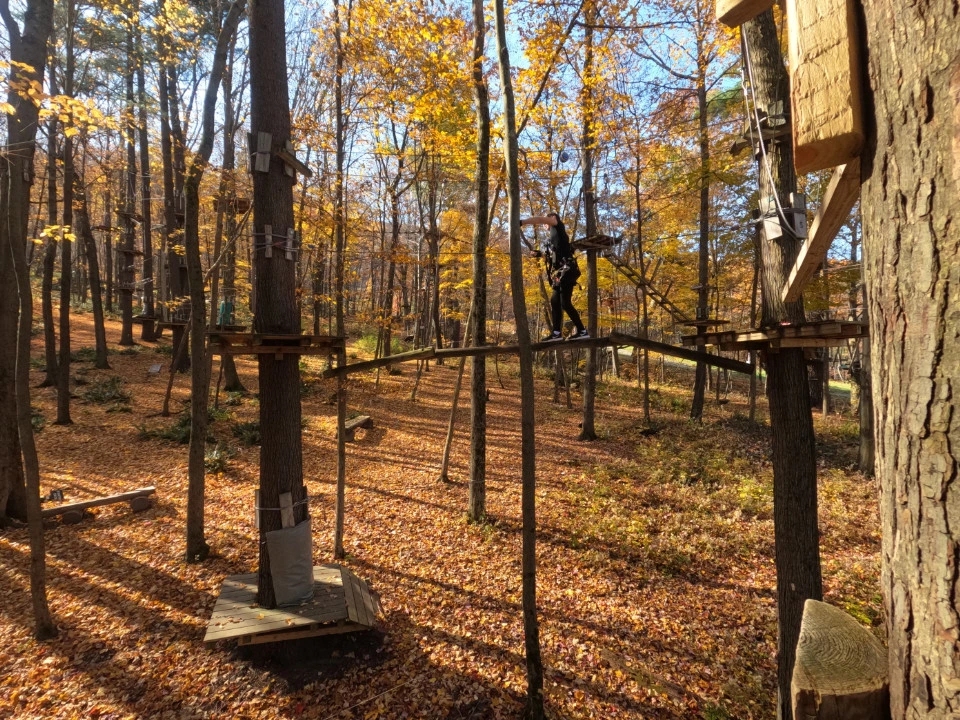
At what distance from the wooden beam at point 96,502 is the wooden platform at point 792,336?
9.67 metres

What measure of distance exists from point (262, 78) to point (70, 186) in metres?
10.2

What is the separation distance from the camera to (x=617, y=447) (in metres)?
12.1

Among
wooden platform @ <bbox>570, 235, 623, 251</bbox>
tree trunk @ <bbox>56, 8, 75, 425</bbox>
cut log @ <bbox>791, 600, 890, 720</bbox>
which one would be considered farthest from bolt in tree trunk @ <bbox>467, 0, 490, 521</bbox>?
tree trunk @ <bbox>56, 8, 75, 425</bbox>

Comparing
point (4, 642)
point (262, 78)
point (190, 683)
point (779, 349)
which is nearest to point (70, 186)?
point (262, 78)

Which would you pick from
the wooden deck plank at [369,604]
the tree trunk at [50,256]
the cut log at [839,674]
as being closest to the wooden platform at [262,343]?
the wooden deck plank at [369,604]

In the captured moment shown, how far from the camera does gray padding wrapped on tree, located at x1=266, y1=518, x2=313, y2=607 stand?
5.14 m

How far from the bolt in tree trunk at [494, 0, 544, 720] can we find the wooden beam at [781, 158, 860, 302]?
2180mm

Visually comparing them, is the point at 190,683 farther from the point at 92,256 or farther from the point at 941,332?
the point at 92,256

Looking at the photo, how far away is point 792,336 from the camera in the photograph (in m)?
3.82

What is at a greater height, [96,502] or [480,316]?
[480,316]

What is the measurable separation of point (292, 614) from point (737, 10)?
Answer: 6.34m

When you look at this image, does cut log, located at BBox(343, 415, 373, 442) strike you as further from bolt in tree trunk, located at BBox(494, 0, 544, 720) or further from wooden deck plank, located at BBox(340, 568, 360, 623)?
bolt in tree trunk, located at BBox(494, 0, 544, 720)

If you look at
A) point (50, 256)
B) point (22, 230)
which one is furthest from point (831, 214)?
point (50, 256)

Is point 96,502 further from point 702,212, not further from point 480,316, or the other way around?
point 702,212
